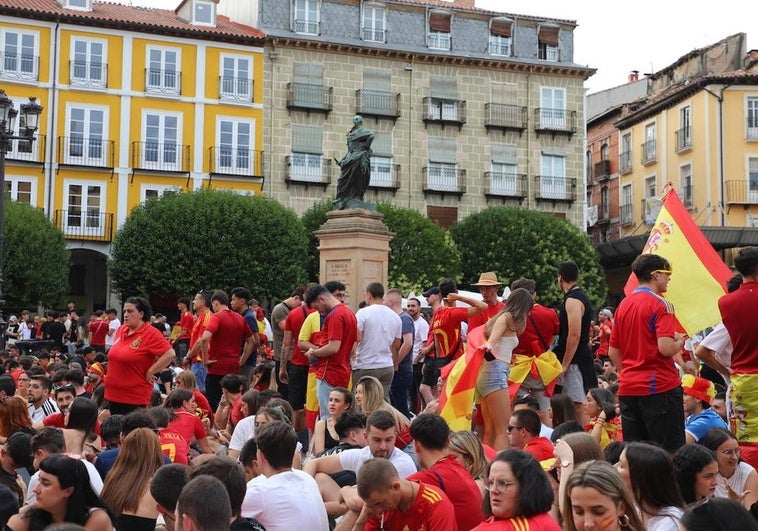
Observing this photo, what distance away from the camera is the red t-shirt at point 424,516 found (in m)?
6.03

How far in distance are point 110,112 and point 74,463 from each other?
41.3m

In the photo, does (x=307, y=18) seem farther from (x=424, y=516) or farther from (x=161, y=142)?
(x=424, y=516)

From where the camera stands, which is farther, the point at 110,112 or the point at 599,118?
the point at 599,118

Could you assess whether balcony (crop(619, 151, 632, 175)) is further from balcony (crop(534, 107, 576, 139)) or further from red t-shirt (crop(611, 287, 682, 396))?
red t-shirt (crop(611, 287, 682, 396))

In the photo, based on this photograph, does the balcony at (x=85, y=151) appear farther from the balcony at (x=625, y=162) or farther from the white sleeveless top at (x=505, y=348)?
the white sleeveless top at (x=505, y=348)

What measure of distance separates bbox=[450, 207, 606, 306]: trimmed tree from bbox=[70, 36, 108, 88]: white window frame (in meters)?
16.6

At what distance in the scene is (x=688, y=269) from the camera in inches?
467

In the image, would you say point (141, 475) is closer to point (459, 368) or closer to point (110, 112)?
point (459, 368)

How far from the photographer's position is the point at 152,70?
46.7m

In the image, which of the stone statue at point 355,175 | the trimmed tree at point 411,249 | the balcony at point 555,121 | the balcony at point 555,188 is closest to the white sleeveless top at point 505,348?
the stone statue at point 355,175

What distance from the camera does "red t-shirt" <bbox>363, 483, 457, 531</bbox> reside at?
6027mm

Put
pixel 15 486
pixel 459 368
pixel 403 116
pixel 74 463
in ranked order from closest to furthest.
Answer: pixel 74 463
pixel 15 486
pixel 459 368
pixel 403 116

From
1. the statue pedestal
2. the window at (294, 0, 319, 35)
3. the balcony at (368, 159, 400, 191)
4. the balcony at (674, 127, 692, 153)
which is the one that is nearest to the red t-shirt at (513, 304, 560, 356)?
the statue pedestal

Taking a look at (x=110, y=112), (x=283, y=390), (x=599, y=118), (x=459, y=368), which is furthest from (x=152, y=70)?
→ (x=459, y=368)
